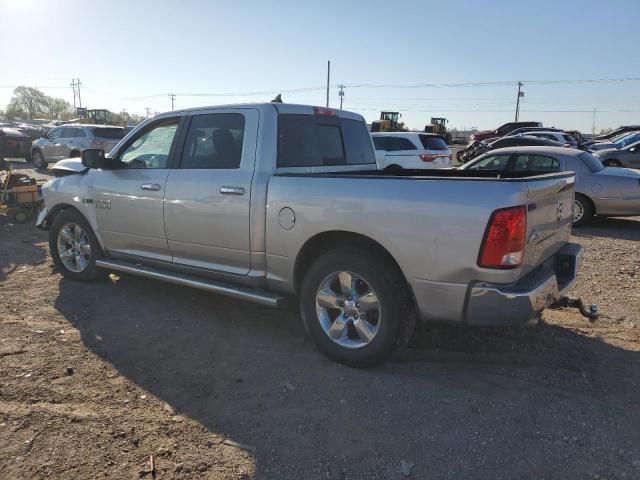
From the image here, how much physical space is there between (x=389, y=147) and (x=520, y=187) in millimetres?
12204

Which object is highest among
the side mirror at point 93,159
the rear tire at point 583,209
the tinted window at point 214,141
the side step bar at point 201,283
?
the tinted window at point 214,141

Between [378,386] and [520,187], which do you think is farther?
[378,386]

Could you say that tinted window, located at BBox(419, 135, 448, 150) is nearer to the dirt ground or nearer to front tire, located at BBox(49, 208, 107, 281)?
the dirt ground

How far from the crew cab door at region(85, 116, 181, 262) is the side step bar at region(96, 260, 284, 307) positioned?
125 mm

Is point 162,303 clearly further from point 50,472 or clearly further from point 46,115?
point 46,115

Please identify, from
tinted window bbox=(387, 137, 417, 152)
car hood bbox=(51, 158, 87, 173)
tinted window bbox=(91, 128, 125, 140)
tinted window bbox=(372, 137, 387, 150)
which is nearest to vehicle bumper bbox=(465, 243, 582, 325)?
car hood bbox=(51, 158, 87, 173)

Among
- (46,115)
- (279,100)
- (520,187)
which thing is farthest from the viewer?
(46,115)

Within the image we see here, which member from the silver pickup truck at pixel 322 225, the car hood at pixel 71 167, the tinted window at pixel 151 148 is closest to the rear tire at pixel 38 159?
the car hood at pixel 71 167

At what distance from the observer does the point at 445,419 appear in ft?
10.4

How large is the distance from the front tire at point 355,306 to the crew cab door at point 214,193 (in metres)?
0.73

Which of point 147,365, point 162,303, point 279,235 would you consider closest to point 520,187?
point 279,235

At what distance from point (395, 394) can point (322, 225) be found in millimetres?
1259

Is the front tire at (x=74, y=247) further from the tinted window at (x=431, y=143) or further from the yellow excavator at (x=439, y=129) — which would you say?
the yellow excavator at (x=439, y=129)

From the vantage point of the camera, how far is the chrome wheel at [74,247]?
5.75 metres
